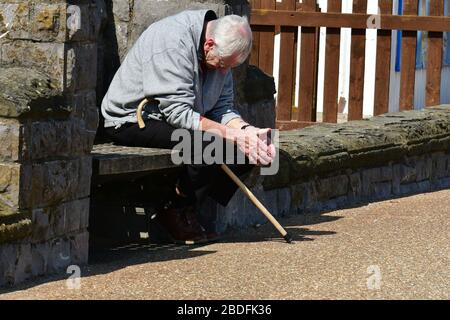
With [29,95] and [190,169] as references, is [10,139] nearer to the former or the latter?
[29,95]

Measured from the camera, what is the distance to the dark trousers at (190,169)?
670cm

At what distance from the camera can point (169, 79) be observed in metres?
6.57

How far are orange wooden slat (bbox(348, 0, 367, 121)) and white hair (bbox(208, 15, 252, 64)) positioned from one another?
4.77 meters

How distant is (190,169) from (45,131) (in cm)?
118

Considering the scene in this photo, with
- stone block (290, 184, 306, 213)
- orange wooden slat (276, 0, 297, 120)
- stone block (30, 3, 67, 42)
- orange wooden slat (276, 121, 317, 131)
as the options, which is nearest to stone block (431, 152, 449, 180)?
stone block (290, 184, 306, 213)

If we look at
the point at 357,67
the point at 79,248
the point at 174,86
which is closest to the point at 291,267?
the point at 79,248

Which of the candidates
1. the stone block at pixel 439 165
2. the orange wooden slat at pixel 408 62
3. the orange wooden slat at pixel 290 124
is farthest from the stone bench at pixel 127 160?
the orange wooden slat at pixel 408 62

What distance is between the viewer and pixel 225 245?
6836 mm

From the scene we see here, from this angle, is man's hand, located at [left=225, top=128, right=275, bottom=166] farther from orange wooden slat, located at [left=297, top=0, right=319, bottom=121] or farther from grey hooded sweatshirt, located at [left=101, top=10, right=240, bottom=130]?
orange wooden slat, located at [left=297, top=0, right=319, bottom=121]

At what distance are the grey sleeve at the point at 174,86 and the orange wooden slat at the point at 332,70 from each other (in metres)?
4.90

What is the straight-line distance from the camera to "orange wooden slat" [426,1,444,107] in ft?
37.1

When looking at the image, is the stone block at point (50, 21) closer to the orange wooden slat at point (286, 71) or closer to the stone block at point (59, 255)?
the stone block at point (59, 255)

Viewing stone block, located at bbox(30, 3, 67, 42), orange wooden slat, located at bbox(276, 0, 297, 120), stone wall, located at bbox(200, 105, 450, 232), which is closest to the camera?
stone block, located at bbox(30, 3, 67, 42)

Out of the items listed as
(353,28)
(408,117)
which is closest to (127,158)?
(408,117)
